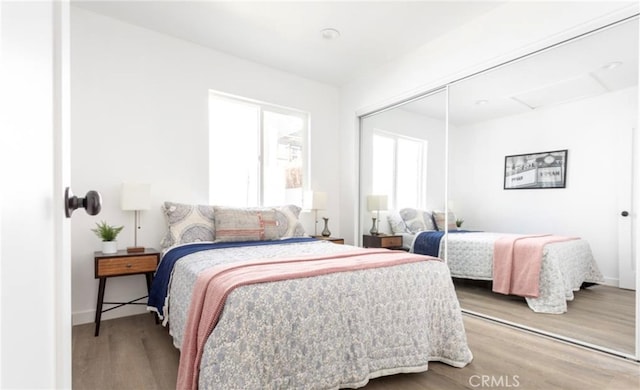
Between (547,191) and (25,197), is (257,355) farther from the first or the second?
(547,191)

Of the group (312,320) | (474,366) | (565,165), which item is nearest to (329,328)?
(312,320)

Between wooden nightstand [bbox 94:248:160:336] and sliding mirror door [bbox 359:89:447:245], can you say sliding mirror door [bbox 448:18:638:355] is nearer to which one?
sliding mirror door [bbox 359:89:447:245]

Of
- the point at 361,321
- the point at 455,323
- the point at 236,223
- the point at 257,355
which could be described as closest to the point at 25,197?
the point at 257,355

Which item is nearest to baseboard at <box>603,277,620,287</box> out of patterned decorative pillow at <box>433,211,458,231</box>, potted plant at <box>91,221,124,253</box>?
patterned decorative pillow at <box>433,211,458,231</box>

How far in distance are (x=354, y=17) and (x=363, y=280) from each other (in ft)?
8.13

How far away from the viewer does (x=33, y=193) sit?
1.29 ft

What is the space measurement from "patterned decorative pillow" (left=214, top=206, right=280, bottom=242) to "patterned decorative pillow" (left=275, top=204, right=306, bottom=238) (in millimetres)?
90

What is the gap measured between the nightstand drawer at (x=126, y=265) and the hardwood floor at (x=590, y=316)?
9.86 ft

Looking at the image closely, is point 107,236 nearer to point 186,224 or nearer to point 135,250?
point 135,250

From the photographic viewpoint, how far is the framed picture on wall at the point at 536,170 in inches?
105

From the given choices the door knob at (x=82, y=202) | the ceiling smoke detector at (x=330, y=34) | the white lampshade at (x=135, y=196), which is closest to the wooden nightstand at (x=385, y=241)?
the ceiling smoke detector at (x=330, y=34)

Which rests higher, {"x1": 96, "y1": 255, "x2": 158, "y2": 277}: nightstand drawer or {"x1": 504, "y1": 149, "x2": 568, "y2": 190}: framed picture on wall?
{"x1": 504, "y1": 149, "x2": 568, "y2": 190}: framed picture on wall

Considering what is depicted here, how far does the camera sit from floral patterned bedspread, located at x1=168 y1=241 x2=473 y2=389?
4.95 ft

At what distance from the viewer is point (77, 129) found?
2.99 m
